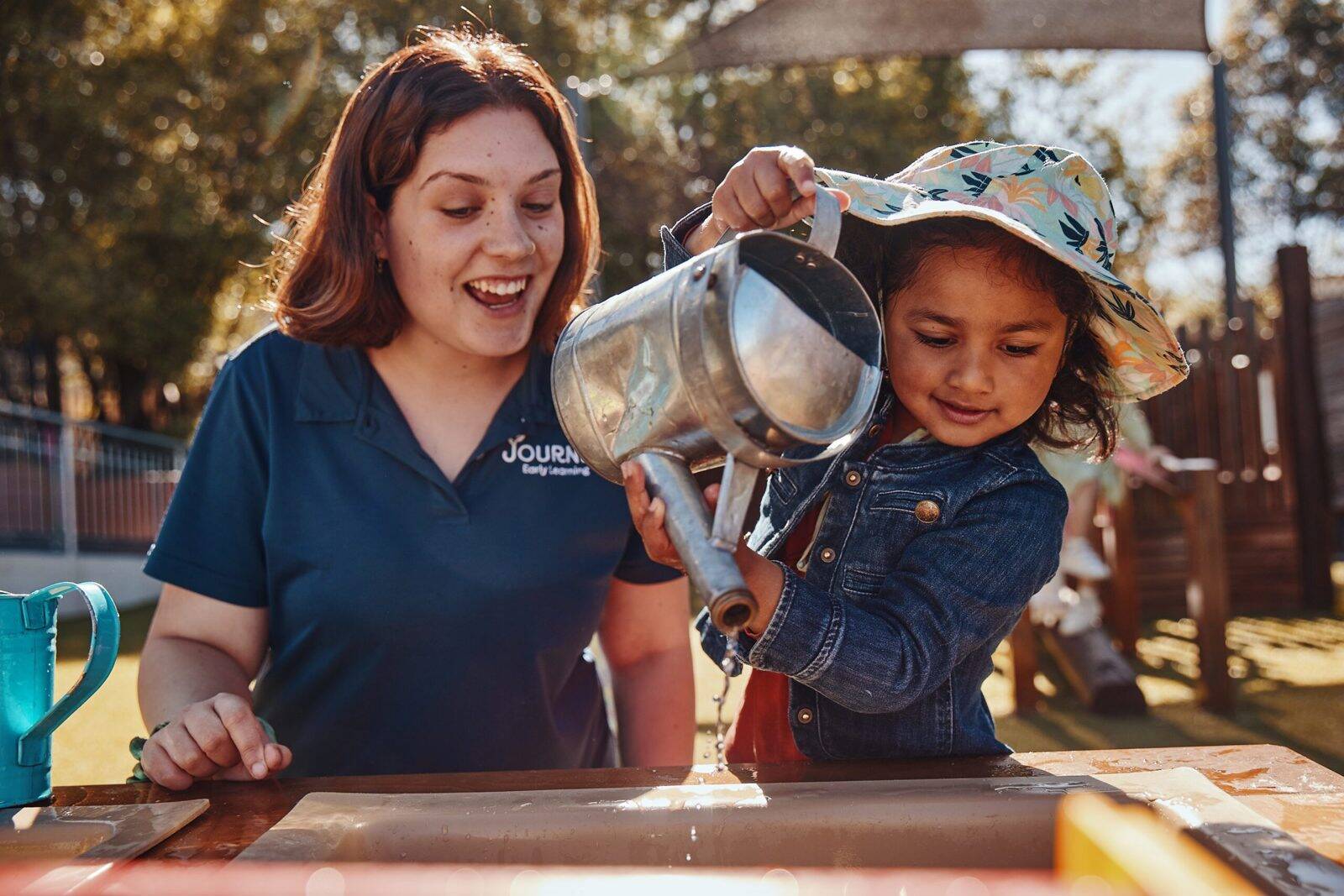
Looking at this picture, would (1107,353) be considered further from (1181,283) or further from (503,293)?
(1181,283)

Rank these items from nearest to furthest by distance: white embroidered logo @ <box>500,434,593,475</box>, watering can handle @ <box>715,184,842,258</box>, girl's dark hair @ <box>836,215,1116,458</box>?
watering can handle @ <box>715,184,842,258</box>
girl's dark hair @ <box>836,215,1116,458</box>
white embroidered logo @ <box>500,434,593,475</box>

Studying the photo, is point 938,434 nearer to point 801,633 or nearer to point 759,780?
point 801,633

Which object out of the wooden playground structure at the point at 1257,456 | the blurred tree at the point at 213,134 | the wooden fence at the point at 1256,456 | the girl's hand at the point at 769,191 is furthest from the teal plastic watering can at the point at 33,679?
the blurred tree at the point at 213,134

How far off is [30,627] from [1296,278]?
24.4 ft

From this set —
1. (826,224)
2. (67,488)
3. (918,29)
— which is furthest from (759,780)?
(67,488)

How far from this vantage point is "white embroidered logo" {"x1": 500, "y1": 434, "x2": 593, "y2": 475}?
1.84 meters

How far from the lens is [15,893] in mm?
900

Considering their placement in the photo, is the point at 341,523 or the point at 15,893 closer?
the point at 15,893

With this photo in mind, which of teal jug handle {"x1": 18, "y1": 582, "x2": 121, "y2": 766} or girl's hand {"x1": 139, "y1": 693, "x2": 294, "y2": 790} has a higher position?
teal jug handle {"x1": 18, "y1": 582, "x2": 121, "y2": 766}

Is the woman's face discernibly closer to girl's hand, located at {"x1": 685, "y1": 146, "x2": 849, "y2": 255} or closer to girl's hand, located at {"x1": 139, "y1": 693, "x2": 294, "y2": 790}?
girl's hand, located at {"x1": 685, "y1": 146, "x2": 849, "y2": 255}

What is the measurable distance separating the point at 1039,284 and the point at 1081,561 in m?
4.37

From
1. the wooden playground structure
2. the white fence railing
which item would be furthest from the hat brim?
the white fence railing

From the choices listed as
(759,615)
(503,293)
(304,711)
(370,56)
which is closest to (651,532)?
(759,615)

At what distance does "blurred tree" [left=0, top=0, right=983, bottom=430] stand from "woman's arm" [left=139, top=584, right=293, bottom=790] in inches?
414
